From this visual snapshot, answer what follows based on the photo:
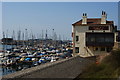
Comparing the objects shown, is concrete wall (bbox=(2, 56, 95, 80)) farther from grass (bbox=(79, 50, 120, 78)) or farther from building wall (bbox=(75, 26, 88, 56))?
building wall (bbox=(75, 26, 88, 56))

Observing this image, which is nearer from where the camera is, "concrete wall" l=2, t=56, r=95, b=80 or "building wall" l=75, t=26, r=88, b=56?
"concrete wall" l=2, t=56, r=95, b=80

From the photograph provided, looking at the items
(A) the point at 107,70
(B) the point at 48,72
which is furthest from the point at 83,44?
(B) the point at 48,72

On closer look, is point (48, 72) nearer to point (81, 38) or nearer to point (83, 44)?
point (83, 44)

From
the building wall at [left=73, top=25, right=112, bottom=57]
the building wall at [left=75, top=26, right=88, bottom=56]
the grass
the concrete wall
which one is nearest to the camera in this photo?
the concrete wall

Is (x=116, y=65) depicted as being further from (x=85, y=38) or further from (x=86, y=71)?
(x=85, y=38)

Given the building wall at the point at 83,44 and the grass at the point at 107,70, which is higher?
the building wall at the point at 83,44

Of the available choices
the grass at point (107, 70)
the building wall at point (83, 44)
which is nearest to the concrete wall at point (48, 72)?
the grass at point (107, 70)

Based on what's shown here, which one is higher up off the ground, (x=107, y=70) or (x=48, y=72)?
(x=48, y=72)

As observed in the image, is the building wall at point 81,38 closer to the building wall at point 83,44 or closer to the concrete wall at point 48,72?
the building wall at point 83,44

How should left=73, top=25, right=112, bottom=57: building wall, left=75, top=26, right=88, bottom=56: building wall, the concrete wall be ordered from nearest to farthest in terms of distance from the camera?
the concrete wall < left=73, top=25, right=112, bottom=57: building wall < left=75, top=26, right=88, bottom=56: building wall

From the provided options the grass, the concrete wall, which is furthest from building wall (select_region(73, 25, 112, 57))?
the concrete wall

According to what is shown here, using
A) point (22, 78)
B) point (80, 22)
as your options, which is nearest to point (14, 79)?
point (22, 78)

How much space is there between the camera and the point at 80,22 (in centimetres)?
4534

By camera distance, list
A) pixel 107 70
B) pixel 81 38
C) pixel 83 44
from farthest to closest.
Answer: pixel 81 38
pixel 83 44
pixel 107 70
